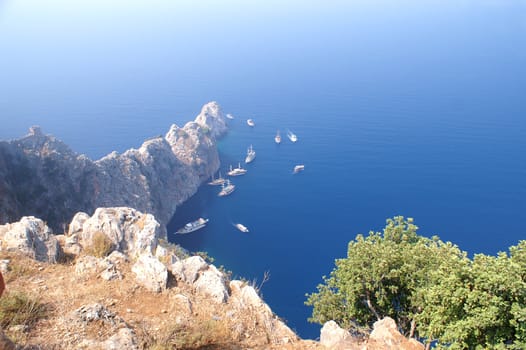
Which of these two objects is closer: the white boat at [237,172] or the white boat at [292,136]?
the white boat at [237,172]

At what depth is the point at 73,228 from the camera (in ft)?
61.2

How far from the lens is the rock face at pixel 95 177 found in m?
61.2

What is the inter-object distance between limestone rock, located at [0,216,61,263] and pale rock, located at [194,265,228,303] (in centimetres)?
555

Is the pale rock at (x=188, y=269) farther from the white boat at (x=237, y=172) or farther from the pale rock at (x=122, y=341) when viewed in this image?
the white boat at (x=237, y=172)

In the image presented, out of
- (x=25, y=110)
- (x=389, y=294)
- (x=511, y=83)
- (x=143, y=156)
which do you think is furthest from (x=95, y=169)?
(x=511, y=83)

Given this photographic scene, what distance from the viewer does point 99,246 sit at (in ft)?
53.8

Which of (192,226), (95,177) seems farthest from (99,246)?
(192,226)

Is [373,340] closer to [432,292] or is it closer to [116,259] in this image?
[432,292]

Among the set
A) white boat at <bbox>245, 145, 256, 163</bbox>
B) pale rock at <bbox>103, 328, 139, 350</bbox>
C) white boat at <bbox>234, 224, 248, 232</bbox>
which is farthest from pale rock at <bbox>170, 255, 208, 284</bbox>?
white boat at <bbox>245, 145, 256, 163</bbox>

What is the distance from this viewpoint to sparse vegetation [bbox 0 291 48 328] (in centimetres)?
941

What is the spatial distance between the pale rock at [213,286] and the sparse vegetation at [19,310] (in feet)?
17.1

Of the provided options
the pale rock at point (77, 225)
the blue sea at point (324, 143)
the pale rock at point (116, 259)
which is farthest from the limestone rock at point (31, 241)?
the blue sea at point (324, 143)

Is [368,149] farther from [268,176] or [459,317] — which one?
[459,317]

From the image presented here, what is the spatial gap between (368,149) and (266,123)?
39.5 metres
